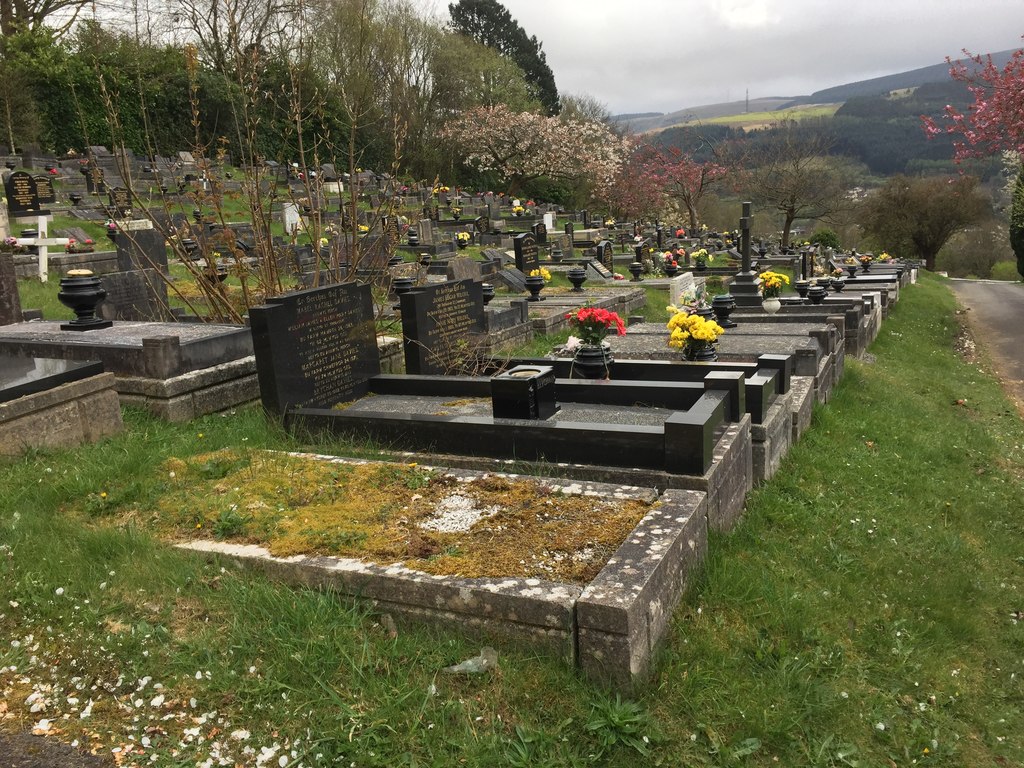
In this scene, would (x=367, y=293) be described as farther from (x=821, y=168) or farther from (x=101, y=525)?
(x=821, y=168)

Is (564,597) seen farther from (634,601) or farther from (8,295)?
(8,295)

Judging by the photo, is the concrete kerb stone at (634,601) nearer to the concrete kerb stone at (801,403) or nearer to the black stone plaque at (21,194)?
the concrete kerb stone at (801,403)

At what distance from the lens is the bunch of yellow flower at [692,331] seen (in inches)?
304

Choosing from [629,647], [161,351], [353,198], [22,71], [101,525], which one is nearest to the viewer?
[629,647]

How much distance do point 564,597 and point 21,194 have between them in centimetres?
2000

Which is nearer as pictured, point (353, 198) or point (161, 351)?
point (161, 351)

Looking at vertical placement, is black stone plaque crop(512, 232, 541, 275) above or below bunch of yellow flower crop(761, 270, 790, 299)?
above

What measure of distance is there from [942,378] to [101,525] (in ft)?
38.6

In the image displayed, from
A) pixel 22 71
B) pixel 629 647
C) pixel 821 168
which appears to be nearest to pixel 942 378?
pixel 629 647

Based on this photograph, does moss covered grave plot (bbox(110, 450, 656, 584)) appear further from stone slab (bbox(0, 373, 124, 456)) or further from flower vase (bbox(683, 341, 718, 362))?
flower vase (bbox(683, 341, 718, 362))

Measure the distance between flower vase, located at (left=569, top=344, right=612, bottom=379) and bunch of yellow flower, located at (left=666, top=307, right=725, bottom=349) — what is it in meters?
1.00

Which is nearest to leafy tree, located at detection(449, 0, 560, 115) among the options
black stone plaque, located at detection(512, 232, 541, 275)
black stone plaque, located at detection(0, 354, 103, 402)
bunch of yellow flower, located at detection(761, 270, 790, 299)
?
black stone plaque, located at detection(512, 232, 541, 275)

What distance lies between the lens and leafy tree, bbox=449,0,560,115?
55.8 metres

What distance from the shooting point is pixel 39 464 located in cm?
509
